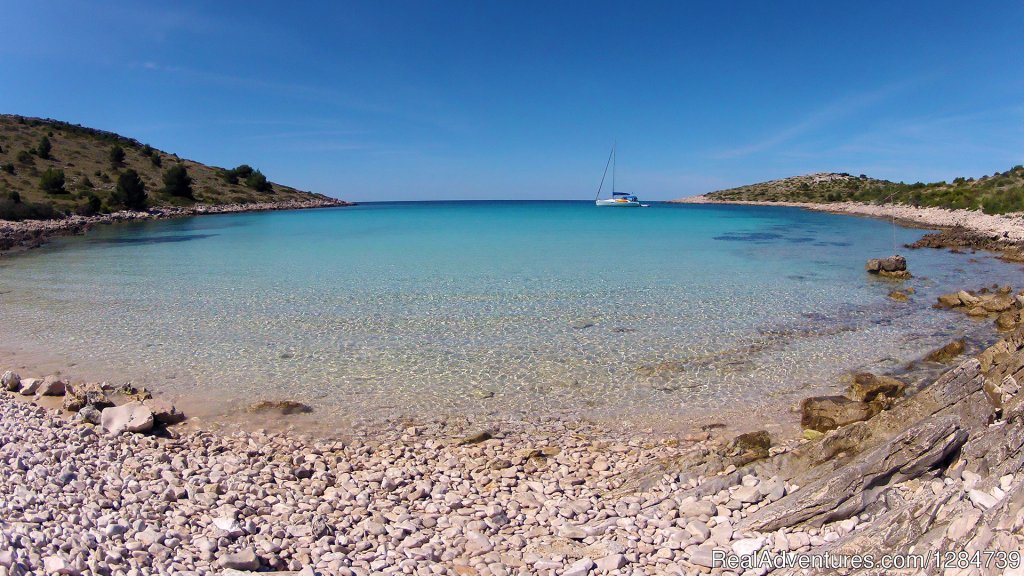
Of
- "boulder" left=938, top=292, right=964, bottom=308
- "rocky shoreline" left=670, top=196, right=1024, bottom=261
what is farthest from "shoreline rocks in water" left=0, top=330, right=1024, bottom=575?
"rocky shoreline" left=670, top=196, right=1024, bottom=261

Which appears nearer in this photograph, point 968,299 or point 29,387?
point 29,387

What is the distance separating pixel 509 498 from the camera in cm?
642

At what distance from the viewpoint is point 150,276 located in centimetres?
2281

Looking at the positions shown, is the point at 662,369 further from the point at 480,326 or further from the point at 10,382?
the point at 10,382

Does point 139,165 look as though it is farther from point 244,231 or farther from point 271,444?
point 271,444

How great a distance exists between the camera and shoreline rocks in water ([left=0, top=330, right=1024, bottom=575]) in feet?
15.5

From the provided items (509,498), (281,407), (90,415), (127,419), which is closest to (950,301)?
(509,498)

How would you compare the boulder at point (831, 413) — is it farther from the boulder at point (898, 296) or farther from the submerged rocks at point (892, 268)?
the submerged rocks at point (892, 268)

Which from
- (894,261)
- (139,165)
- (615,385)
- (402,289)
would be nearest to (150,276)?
(402,289)

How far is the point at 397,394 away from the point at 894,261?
70.6 ft

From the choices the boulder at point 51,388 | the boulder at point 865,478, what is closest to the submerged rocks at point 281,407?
the boulder at point 51,388

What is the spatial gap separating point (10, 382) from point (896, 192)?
327 ft

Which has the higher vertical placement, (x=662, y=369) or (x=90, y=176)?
(x=90, y=176)

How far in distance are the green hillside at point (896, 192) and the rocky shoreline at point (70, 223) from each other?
228 feet
